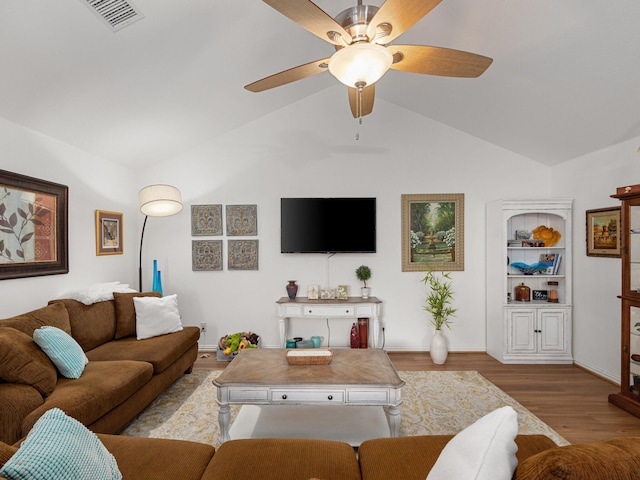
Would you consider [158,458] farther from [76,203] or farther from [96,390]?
[76,203]

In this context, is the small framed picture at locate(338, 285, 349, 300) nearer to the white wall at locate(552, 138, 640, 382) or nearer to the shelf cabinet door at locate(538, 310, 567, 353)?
the shelf cabinet door at locate(538, 310, 567, 353)

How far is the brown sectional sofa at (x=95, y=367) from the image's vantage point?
200 cm

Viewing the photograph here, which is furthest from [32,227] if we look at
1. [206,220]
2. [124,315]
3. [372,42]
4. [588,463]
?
[588,463]

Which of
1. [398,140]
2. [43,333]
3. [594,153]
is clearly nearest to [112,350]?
[43,333]

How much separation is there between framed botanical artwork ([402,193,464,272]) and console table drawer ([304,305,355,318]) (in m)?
0.93

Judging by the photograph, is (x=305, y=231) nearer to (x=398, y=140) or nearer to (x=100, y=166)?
(x=398, y=140)

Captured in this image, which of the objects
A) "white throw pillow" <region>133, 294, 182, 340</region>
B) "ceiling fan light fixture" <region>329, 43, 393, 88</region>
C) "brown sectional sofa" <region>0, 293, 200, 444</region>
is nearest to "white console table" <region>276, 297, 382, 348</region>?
"brown sectional sofa" <region>0, 293, 200, 444</region>

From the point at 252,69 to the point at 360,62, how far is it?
2001mm

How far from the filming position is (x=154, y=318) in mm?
3510

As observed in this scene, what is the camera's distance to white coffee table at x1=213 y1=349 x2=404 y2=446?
2.30m

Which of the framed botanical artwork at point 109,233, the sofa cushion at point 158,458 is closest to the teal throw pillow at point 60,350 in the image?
the sofa cushion at point 158,458

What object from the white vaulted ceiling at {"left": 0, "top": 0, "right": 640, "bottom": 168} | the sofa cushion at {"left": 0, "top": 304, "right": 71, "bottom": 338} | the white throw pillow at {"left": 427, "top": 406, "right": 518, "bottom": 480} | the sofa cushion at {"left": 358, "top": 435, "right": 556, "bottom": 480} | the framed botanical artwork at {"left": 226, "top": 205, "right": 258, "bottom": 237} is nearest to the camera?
the white throw pillow at {"left": 427, "top": 406, "right": 518, "bottom": 480}

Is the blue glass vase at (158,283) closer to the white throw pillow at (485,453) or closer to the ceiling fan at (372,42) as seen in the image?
the ceiling fan at (372,42)

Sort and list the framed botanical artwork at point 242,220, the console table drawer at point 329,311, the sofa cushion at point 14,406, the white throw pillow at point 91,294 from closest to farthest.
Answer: the sofa cushion at point 14,406 < the white throw pillow at point 91,294 < the console table drawer at point 329,311 < the framed botanical artwork at point 242,220
